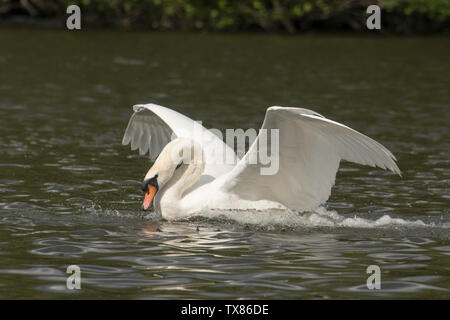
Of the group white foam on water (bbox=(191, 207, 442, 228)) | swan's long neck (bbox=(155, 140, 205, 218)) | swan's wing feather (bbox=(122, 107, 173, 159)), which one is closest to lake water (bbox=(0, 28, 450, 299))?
white foam on water (bbox=(191, 207, 442, 228))

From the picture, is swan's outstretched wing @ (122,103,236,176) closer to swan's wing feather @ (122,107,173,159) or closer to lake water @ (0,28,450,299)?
swan's wing feather @ (122,107,173,159)

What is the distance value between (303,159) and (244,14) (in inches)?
1035

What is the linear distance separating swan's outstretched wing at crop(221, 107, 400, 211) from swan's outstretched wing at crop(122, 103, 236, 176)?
3.76 feet

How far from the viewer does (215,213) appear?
367 inches

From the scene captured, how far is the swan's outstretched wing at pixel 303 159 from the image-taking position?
27.1 feet

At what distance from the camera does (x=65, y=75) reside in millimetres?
22172

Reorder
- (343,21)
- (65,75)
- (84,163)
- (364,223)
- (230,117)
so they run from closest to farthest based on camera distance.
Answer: (364,223)
(84,163)
(230,117)
(65,75)
(343,21)

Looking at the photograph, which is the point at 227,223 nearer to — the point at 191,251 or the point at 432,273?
the point at 191,251

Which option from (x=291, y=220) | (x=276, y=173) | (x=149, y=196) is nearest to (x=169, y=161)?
(x=149, y=196)

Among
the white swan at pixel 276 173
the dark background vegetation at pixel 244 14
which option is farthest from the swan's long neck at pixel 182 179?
the dark background vegetation at pixel 244 14
